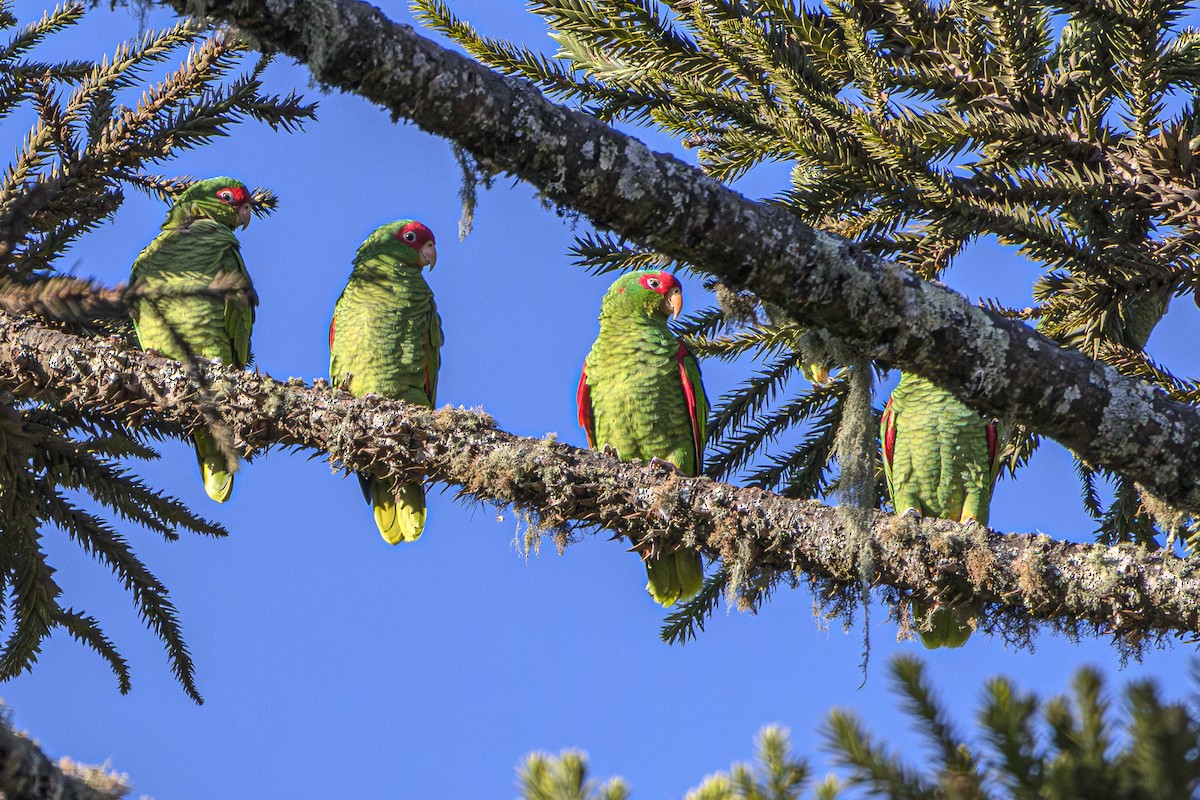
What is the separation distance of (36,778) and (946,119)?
4064 mm

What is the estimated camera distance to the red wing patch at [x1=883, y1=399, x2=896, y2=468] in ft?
22.6

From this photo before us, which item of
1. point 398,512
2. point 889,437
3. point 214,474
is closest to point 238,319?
point 214,474

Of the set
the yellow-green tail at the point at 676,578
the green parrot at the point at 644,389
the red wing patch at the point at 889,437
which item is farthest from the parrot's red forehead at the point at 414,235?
the red wing patch at the point at 889,437

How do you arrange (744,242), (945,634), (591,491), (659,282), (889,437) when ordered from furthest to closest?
1. (659,282)
2. (889,437)
3. (945,634)
4. (591,491)
5. (744,242)

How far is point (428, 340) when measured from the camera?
6.98m

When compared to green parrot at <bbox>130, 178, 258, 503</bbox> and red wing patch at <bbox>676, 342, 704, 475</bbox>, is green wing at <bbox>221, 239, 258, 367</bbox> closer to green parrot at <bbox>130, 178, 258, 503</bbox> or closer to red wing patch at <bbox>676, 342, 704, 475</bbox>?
green parrot at <bbox>130, 178, 258, 503</bbox>

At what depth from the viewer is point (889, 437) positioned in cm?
693

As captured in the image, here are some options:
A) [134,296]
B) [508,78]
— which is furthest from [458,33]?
[134,296]

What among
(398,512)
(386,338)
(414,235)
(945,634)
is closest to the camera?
(945,634)

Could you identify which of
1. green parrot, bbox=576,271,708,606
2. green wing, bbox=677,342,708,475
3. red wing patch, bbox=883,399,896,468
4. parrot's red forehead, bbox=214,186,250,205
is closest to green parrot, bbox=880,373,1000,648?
red wing patch, bbox=883,399,896,468

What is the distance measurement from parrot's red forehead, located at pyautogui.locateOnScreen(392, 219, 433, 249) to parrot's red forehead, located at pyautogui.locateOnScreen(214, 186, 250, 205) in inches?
39.3

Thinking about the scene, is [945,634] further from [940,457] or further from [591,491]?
[591,491]

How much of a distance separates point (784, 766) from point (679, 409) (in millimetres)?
4600

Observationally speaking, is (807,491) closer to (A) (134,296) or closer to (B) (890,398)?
(B) (890,398)
